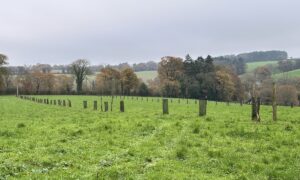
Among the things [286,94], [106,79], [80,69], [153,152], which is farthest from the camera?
[80,69]

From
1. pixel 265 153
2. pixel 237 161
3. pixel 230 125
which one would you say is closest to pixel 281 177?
pixel 237 161

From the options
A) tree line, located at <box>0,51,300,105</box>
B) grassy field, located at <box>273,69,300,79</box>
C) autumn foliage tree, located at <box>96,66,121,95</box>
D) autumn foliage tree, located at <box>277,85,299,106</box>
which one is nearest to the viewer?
autumn foliage tree, located at <box>277,85,299,106</box>

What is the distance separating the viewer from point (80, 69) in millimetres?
160750

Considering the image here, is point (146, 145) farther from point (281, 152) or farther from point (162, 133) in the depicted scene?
point (281, 152)

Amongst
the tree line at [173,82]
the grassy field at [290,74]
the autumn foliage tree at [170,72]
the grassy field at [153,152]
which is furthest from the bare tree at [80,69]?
the grassy field at [153,152]

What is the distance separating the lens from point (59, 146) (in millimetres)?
16078

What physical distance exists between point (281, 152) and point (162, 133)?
20.2 feet

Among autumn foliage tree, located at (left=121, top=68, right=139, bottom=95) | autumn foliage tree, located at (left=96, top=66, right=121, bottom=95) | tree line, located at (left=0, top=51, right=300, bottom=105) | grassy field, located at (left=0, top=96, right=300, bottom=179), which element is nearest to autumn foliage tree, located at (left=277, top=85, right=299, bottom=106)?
tree line, located at (left=0, top=51, right=300, bottom=105)

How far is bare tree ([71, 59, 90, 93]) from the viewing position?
160 m

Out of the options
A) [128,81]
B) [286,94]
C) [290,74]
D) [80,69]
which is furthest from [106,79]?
[290,74]

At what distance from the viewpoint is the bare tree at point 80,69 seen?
159750 millimetres

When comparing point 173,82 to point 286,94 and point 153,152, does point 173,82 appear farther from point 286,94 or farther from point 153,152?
point 153,152

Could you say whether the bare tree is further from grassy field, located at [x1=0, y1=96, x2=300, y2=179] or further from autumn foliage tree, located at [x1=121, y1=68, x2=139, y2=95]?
grassy field, located at [x1=0, y1=96, x2=300, y2=179]

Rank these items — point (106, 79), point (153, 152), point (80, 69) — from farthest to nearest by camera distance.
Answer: point (80, 69) → point (106, 79) → point (153, 152)
